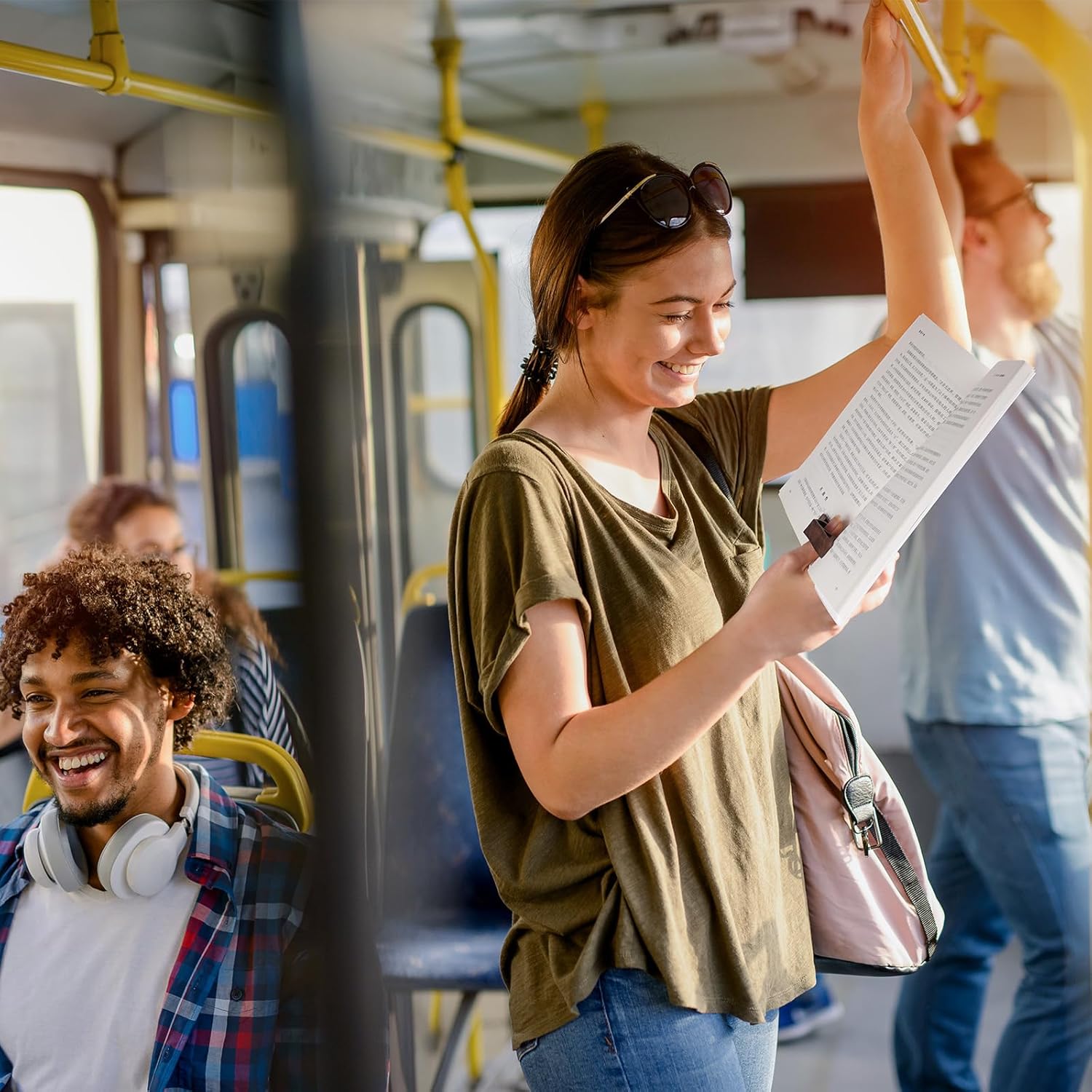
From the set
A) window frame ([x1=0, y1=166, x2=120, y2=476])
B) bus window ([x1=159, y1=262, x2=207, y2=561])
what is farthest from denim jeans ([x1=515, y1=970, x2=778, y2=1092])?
window frame ([x1=0, y1=166, x2=120, y2=476])

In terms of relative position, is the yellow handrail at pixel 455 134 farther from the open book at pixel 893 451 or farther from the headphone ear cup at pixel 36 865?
the open book at pixel 893 451

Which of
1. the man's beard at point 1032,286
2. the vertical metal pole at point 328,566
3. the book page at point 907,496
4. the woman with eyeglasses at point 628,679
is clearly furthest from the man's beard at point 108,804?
the man's beard at point 1032,286

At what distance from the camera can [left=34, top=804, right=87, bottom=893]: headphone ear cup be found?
61.7 inches

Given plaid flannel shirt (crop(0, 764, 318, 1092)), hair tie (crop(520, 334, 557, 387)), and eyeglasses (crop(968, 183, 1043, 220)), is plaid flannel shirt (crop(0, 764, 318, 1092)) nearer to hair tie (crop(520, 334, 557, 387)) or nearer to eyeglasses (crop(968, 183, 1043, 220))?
hair tie (crop(520, 334, 557, 387))

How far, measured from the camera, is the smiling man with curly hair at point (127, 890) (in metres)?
1.54

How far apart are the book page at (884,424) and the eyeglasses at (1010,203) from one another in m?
1.54

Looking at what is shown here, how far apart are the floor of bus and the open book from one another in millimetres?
2179

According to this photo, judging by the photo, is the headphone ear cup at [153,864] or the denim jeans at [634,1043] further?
the headphone ear cup at [153,864]

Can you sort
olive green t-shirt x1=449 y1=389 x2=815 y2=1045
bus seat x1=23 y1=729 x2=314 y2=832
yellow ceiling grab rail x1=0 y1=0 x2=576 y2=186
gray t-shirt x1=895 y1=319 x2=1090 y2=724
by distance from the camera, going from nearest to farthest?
olive green t-shirt x1=449 y1=389 x2=815 y2=1045
yellow ceiling grab rail x1=0 y1=0 x2=576 y2=186
bus seat x1=23 y1=729 x2=314 y2=832
gray t-shirt x1=895 y1=319 x2=1090 y2=724

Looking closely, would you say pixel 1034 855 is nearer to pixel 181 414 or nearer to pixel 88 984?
pixel 88 984

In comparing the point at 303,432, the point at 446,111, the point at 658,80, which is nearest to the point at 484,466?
the point at 303,432

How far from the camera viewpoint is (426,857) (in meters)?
2.40

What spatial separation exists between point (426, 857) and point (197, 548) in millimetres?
772

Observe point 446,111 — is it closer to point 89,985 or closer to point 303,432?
point 303,432
